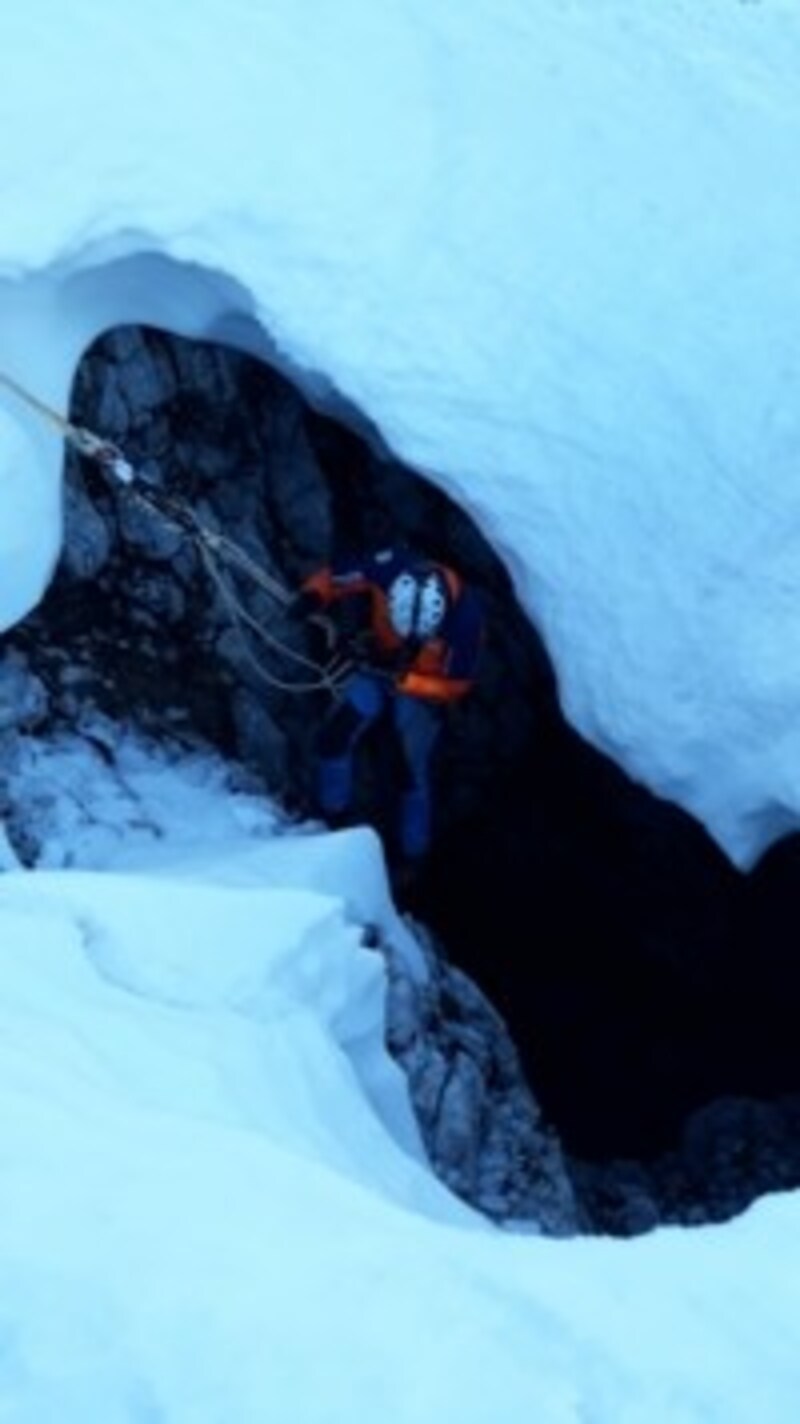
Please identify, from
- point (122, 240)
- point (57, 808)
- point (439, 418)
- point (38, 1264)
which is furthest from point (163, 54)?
point (38, 1264)

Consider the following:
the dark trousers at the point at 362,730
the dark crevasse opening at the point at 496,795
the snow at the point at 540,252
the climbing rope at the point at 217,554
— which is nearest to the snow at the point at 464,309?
the snow at the point at 540,252

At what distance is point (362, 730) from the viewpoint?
903 centimetres

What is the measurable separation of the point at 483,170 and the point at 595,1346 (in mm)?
5553

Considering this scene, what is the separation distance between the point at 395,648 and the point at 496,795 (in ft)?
7.91

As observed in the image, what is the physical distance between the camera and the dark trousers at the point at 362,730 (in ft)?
29.1

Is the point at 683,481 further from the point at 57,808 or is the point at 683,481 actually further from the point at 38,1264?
the point at 38,1264

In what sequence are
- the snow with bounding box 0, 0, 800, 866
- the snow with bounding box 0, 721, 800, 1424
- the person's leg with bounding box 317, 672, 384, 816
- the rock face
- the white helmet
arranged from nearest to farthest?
1. the snow with bounding box 0, 721, 800, 1424
2. the snow with bounding box 0, 0, 800, 866
3. the rock face
4. the white helmet
5. the person's leg with bounding box 317, 672, 384, 816

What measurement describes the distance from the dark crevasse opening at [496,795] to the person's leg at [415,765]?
34cm

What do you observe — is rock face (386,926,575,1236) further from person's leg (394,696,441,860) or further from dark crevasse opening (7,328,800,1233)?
dark crevasse opening (7,328,800,1233)

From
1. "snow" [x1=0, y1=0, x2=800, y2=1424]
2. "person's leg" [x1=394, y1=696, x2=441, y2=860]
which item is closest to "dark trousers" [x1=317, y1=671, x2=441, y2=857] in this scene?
"person's leg" [x1=394, y1=696, x2=441, y2=860]

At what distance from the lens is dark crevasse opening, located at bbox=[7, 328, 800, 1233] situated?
28.2ft

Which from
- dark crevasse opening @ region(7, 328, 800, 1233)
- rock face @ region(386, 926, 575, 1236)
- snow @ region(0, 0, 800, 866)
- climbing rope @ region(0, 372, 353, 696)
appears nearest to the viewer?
climbing rope @ region(0, 372, 353, 696)

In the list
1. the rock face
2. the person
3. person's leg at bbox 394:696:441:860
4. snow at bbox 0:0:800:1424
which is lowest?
the rock face

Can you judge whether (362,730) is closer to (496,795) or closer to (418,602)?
(418,602)
